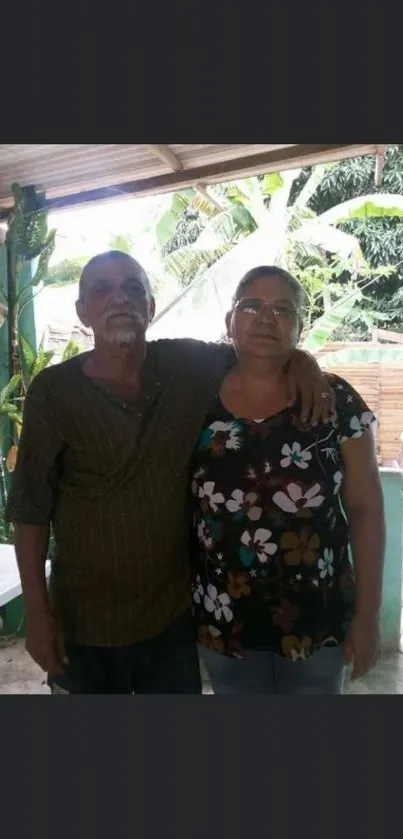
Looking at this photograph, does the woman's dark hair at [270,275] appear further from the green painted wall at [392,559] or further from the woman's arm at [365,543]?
the green painted wall at [392,559]

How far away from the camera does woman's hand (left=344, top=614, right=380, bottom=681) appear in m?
0.91

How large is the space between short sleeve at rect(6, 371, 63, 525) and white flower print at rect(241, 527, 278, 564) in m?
0.32

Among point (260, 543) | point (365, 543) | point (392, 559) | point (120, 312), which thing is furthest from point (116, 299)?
point (392, 559)

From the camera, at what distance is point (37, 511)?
0.88 meters

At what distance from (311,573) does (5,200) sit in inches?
54.8

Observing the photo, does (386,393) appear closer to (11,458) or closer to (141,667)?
(11,458)

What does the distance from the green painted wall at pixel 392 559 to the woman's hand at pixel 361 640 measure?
744mm

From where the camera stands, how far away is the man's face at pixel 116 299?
34.7 inches

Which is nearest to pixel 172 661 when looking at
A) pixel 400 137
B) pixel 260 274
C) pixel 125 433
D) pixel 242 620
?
pixel 242 620

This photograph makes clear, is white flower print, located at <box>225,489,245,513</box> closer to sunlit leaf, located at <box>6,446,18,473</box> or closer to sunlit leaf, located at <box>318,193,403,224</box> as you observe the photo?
→ sunlit leaf, located at <box>6,446,18,473</box>

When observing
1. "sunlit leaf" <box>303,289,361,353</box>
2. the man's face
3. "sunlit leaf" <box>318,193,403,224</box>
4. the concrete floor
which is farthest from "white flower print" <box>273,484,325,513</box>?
"sunlit leaf" <box>318,193,403,224</box>

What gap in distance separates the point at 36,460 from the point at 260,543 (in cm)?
37

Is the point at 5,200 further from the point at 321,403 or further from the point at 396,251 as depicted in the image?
the point at 396,251

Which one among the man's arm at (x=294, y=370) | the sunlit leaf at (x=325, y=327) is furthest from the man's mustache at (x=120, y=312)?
the sunlit leaf at (x=325, y=327)
